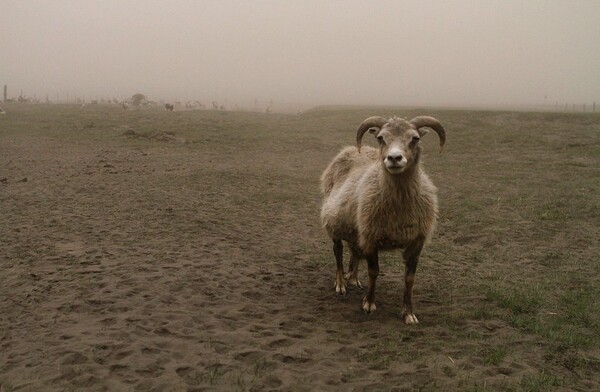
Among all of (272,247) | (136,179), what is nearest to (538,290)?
(272,247)

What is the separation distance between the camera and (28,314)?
6.51 meters

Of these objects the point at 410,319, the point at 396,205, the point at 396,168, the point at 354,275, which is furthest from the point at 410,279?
the point at 396,168

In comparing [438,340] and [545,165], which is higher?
[545,165]

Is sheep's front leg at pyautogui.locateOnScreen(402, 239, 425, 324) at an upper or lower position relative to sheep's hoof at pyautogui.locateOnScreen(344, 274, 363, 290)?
upper

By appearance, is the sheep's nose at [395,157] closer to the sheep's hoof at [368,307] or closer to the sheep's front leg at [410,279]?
the sheep's front leg at [410,279]

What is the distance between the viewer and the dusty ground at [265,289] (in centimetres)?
529

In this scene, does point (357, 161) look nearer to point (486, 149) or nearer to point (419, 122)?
point (419, 122)

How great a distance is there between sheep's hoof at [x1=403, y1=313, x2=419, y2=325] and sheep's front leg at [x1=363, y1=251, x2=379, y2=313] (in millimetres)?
576

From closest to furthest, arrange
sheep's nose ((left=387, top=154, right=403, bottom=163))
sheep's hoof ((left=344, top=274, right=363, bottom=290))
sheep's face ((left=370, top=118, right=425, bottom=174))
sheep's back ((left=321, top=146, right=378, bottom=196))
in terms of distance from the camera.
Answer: sheep's nose ((left=387, top=154, right=403, bottom=163)), sheep's face ((left=370, top=118, right=425, bottom=174)), sheep's hoof ((left=344, top=274, right=363, bottom=290)), sheep's back ((left=321, top=146, right=378, bottom=196))

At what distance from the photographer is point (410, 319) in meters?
6.81

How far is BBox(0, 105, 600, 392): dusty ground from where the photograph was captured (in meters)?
5.29

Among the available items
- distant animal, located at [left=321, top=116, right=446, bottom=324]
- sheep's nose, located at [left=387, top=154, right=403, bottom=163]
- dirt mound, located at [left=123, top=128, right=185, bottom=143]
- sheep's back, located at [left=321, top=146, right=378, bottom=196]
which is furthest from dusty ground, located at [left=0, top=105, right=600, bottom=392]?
dirt mound, located at [left=123, top=128, right=185, bottom=143]

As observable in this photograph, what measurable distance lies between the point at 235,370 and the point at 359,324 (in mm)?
2186

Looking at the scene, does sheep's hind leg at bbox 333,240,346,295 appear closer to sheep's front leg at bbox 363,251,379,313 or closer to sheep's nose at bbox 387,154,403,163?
sheep's front leg at bbox 363,251,379,313
